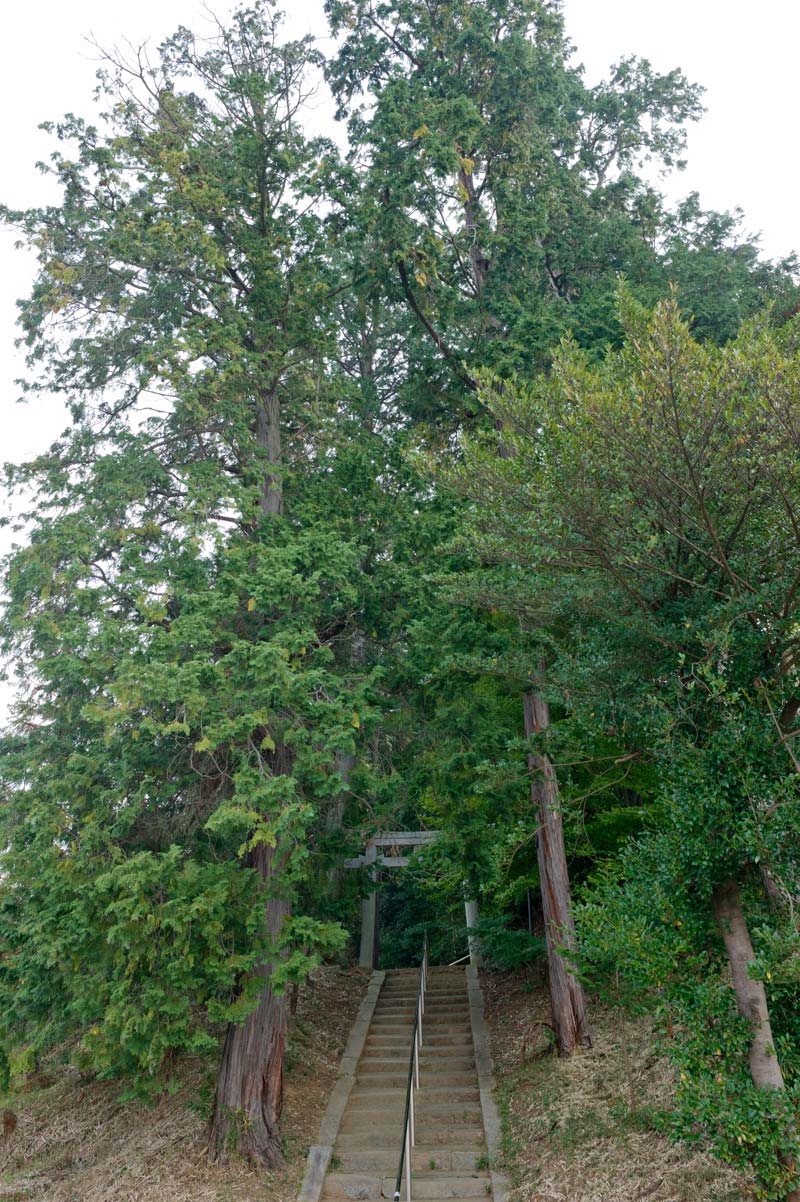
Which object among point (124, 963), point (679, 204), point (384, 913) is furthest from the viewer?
point (384, 913)

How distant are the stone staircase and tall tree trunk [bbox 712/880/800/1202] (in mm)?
3271

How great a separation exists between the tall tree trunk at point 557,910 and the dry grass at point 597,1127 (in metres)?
0.23

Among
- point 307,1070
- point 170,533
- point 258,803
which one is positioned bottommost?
point 307,1070

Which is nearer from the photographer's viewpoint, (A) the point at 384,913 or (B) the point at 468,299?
(B) the point at 468,299

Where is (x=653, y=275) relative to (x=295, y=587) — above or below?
above

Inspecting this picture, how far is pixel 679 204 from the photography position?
12492mm

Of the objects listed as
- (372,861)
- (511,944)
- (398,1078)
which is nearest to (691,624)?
(511,944)

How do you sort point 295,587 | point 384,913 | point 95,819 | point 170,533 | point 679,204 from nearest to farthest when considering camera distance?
point 95,819
point 295,587
point 170,533
point 679,204
point 384,913

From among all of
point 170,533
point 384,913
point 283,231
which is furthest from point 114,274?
point 384,913

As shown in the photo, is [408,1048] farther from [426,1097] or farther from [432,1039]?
[426,1097]

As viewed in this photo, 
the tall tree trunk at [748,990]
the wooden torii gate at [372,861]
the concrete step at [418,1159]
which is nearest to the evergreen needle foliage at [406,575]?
the tall tree trunk at [748,990]

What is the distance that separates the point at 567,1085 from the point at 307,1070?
129 inches

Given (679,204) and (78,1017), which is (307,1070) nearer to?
(78,1017)

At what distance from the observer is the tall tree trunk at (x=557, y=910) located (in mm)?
8602
